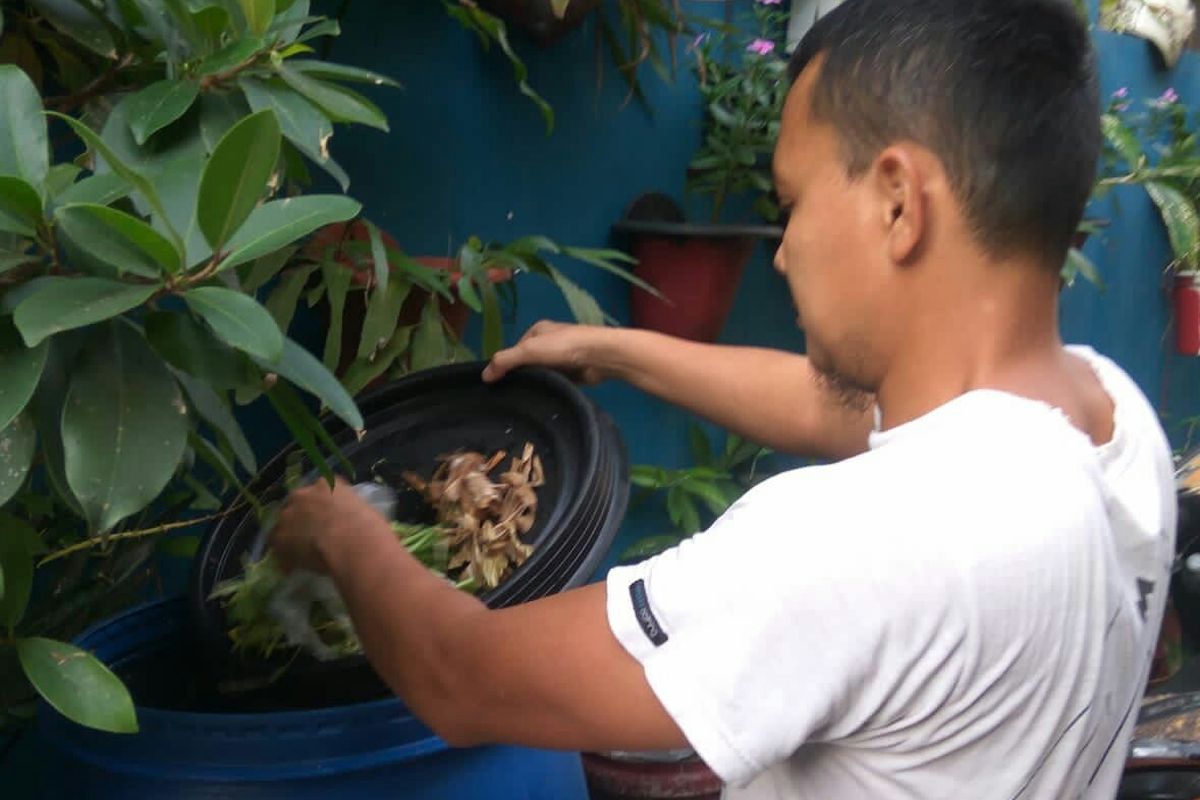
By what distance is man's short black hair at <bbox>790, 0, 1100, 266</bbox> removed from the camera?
754mm

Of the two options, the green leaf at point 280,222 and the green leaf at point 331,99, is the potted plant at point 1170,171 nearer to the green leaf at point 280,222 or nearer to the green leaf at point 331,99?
the green leaf at point 331,99

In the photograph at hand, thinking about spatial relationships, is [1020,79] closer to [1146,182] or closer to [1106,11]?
[1146,182]

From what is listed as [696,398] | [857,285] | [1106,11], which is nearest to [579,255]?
[696,398]

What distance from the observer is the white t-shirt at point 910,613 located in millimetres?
673

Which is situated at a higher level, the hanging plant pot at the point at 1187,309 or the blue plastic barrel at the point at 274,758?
the blue plastic barrel at the point at 274,758

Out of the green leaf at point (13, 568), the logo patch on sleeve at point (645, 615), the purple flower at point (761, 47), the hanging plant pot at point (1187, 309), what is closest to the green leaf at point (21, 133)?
the green leaf at point (13, 568)

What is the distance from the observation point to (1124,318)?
3391 millimetres

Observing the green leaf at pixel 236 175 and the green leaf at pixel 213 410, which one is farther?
the green leaf at pixel 213 410

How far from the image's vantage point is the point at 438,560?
115 cm

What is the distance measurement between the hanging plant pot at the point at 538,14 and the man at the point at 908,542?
0.87 meters

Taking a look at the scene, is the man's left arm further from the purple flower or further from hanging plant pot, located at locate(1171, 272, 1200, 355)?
hanging plant pot, located at locate(1171, 272, 1200, 355)

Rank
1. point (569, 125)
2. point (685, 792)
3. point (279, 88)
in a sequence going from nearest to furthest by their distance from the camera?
point (279, 88) < point (685, 792) < point (569, 125)

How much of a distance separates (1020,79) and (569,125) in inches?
49.3

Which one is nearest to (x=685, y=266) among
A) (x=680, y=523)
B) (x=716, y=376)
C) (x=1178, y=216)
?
(x=680, y=523)
